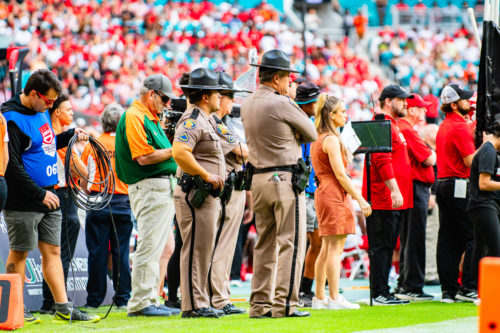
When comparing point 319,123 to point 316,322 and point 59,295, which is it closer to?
point 316,322

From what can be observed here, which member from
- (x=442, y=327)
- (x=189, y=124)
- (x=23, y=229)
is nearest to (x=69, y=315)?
(x=23, y=229)

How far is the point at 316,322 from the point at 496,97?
10.4 ft

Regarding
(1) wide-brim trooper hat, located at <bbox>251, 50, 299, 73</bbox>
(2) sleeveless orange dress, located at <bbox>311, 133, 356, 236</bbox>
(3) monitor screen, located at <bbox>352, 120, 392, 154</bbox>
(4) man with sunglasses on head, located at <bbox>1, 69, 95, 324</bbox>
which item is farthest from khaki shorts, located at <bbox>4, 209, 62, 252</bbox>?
(3) monitor screen, located at <bbox>352, 120, 392, 154</bbox>

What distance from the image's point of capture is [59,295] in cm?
660

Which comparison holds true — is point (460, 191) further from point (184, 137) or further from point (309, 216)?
point (184, 137)

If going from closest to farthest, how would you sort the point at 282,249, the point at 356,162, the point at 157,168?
the point at 282,249
the point at 157,168
the point at 356,162

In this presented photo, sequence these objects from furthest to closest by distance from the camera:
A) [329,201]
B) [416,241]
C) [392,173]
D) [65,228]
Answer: [416,241]
[392,173]
[65,228]
[329,201]

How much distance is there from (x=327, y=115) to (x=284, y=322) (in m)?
2.36

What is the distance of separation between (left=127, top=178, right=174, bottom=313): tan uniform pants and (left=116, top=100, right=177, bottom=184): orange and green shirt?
0.31ft

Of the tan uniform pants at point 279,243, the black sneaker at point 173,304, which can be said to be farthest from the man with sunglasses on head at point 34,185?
the tan uniform pants at point 279,243

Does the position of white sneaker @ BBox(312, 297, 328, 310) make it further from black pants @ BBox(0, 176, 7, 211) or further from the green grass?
black pants @ BBox(0, 176, 7, 211)

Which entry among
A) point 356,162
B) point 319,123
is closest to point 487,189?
point 319,123

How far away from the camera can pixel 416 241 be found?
8.98m

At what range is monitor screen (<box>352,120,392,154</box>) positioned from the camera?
26.2ft
